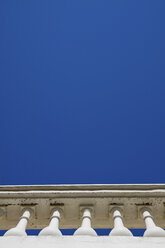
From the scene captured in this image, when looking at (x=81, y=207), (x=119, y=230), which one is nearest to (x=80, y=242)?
(x=119, y=230)

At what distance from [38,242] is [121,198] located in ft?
7.83

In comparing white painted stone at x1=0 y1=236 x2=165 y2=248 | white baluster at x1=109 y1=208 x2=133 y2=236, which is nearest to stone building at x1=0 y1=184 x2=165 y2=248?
white baluster at x1=109 y1=208 x2=133 y2=236

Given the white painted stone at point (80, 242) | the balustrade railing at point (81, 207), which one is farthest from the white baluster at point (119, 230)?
the balustrade railing at point (81, 207)

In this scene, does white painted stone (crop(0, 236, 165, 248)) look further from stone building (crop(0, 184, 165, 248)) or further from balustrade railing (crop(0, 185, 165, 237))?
balustrade railing (crop(0, 185, 165, 237))

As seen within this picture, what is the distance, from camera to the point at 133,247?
3246mm

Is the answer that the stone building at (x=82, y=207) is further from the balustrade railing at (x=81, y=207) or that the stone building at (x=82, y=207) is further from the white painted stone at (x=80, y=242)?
the white painted stone at (x=80, y=242)

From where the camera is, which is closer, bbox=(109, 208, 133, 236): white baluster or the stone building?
bbox=(109, 208, 133, 236): white baluster

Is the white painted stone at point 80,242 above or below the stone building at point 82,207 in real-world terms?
below

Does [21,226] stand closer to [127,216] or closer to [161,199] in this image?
[127,216]

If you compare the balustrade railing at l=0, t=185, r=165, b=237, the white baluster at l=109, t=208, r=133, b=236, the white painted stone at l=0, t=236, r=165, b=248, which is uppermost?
the balustrade railing at l=0, t=185, r=165, b=237

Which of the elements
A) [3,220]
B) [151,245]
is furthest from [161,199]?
[3,220]

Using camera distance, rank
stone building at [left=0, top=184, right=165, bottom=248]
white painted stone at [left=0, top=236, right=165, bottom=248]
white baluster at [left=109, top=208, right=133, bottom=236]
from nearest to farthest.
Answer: white painted stone at [left=0, top=236, right=165, bottom=248] < white baluster at [left=109, top=208, right=133, bottom=236] < stone building at [left=0, top=184, right=165, bottom=248]

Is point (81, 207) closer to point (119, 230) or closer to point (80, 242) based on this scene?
point (119, 230)

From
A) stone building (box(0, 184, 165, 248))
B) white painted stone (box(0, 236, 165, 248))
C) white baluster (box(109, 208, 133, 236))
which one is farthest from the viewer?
stone building (box(0, 184, 165, 248))
